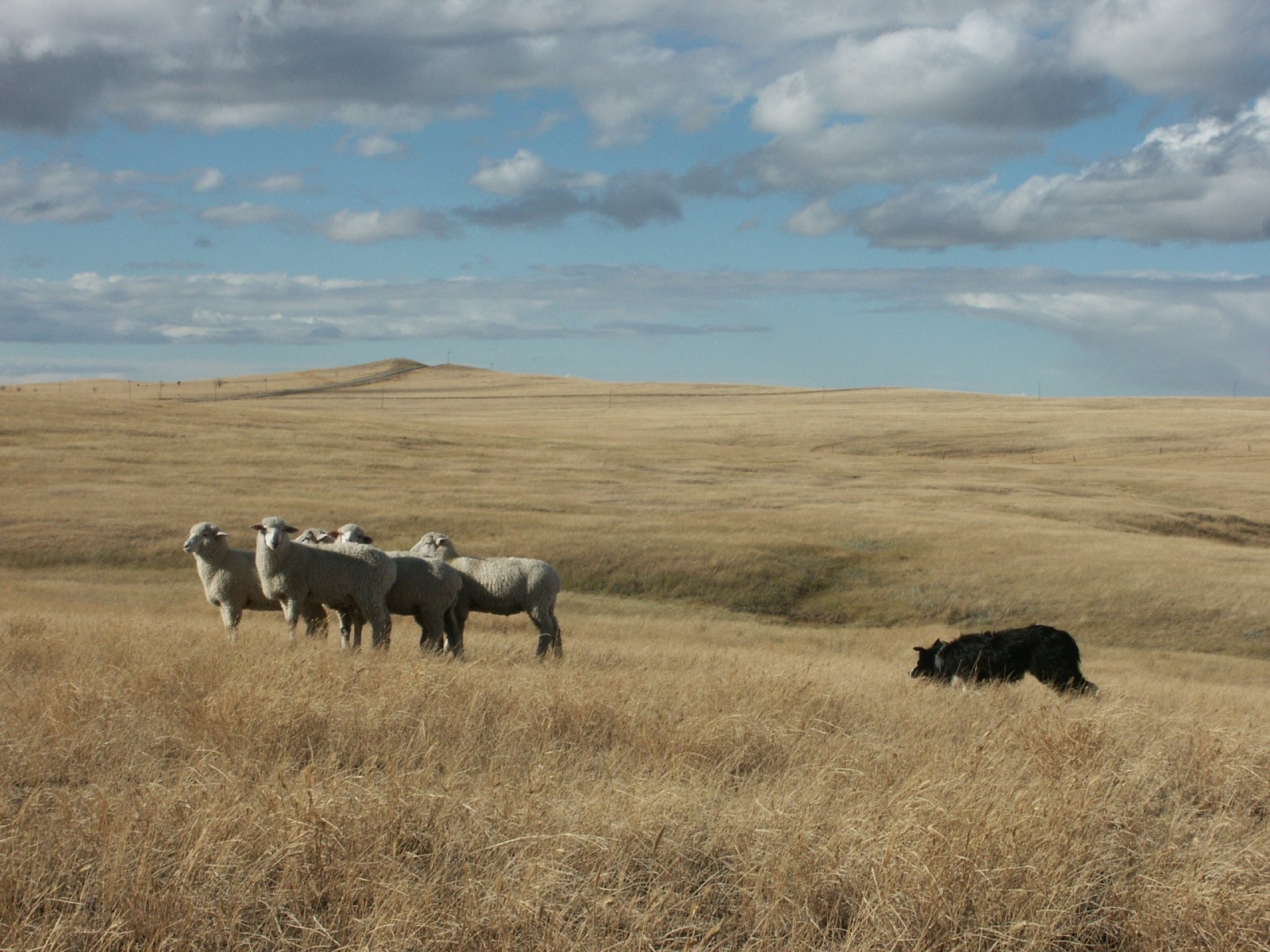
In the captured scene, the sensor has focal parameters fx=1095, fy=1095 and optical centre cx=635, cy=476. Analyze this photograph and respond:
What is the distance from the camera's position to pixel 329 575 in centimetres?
1471

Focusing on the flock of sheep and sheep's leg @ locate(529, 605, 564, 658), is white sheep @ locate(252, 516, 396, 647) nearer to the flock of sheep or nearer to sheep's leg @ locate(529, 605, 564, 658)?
the flock of sheep

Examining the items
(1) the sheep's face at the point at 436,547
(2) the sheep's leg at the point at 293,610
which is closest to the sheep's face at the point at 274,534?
(2) the sheep's leg at the point at 293,610

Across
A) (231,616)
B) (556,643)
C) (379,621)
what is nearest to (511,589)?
(556,643)

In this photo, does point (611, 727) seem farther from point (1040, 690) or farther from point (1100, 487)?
point (1100, 487)

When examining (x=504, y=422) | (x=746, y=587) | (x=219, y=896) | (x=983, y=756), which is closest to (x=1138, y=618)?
(x=746, y=587)

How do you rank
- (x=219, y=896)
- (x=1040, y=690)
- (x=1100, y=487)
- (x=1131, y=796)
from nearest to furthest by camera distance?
(x=219, y=896)
(x=1131, y=796)
(x=1040, y=690)
(x=1100, y=487)

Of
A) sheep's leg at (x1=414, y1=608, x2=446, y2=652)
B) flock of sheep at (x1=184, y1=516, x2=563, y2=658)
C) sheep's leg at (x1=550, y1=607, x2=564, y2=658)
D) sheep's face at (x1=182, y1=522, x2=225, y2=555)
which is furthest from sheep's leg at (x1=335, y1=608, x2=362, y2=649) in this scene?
sheep's leg at (x1=550, y1=607, x2=564, y2=658)

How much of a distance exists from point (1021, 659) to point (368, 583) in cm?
847

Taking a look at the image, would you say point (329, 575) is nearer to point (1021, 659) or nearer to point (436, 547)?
point (436, 547)

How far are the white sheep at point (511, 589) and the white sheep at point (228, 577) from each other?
2.20m

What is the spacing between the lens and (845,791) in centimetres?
618

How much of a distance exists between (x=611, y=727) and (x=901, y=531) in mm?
26641

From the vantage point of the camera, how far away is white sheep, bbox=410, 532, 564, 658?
50.9 feet

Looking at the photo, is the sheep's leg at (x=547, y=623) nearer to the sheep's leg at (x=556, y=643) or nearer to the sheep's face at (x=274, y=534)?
the sheep's leg at (x=556, y=643)
